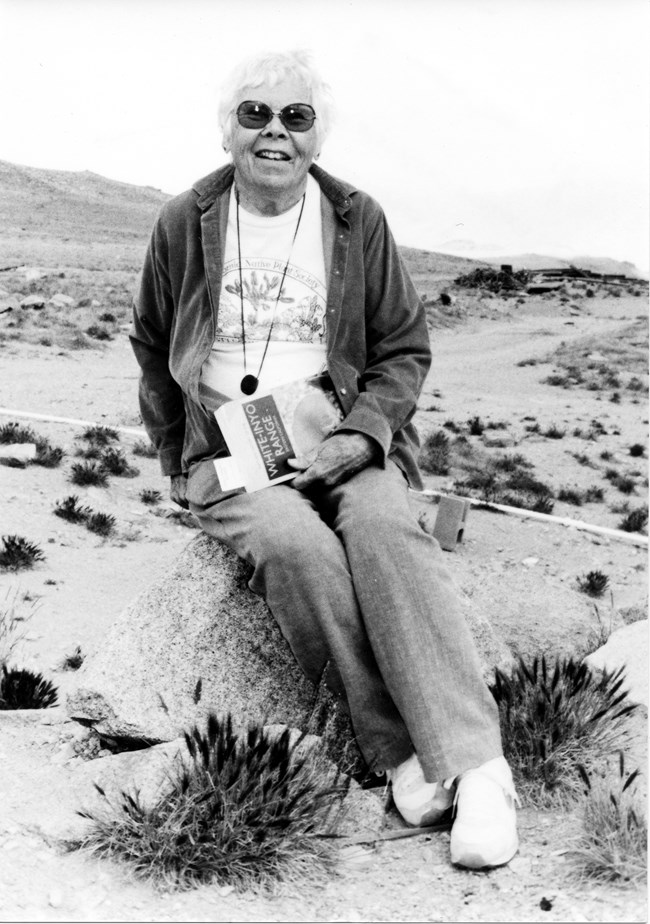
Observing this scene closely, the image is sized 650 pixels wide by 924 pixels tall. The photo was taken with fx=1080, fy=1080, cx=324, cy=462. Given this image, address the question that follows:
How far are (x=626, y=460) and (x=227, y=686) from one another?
10429 millimetres

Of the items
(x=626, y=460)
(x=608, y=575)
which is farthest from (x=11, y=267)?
(x=608, y=575)

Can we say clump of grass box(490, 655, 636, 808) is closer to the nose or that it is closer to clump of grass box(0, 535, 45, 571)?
the nose

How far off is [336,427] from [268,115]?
1.18 metres

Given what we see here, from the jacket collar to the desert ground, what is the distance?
2.20 metres

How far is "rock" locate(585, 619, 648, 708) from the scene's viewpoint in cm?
451

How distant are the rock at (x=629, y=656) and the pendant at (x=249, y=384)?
1.87 m

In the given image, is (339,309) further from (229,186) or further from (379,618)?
(379,618)

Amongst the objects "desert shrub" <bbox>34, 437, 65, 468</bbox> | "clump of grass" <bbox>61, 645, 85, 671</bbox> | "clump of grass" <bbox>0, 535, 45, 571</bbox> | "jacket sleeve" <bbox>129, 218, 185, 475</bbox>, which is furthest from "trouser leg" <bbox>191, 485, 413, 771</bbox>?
"desert shrub" <bbox>34, 437, 65, 468</bbox>

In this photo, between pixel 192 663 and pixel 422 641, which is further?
pixel 192 663

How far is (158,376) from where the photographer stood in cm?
453

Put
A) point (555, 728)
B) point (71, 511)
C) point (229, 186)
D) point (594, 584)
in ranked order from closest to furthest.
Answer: point (555, 728)
point (229, 186)
point (594, 584)
point (71, 511)

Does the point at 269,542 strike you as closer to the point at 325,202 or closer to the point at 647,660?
the point at 325,202

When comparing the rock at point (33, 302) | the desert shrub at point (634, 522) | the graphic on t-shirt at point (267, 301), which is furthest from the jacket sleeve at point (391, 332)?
the rock at point (33, 302)

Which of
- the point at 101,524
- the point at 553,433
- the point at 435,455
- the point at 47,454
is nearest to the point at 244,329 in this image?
the point at 101,524
